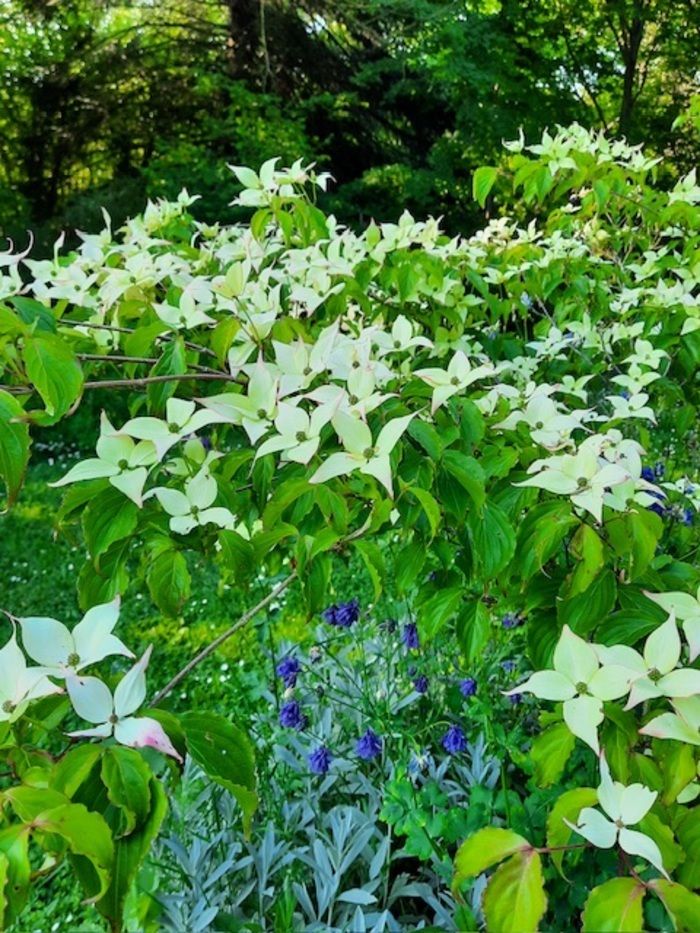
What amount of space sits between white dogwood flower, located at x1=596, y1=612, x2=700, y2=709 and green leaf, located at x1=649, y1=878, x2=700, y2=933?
140 mm

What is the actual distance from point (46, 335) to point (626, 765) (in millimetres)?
717

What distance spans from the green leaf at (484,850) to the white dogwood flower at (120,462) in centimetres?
48

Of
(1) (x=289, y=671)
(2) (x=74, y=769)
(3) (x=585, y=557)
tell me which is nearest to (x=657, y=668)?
(3) (x=585, y=557)

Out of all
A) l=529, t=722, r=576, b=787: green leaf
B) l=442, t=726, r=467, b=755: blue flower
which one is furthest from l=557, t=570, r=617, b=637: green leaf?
l=442, t=726, r=467, b=755: blue flower

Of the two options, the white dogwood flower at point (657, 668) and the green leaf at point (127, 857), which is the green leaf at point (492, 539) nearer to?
the white dogwood flower at point (657, 668)

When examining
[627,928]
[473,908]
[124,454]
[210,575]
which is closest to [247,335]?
[124,454]

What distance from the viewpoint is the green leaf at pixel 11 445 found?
30.6 inches

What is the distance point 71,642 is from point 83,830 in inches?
7.7

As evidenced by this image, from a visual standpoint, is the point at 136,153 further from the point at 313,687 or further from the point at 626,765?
the point at 626,765

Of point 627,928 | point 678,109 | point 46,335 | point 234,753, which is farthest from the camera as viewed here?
point 678,109

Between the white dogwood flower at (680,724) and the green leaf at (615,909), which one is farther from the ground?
the white dogwood flower at (680,724)

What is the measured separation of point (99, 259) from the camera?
167 cm

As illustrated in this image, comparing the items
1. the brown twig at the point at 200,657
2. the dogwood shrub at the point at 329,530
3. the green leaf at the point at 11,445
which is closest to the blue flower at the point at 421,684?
the dogwood shrub at the point at 329,530

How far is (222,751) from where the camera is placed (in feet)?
2.23
